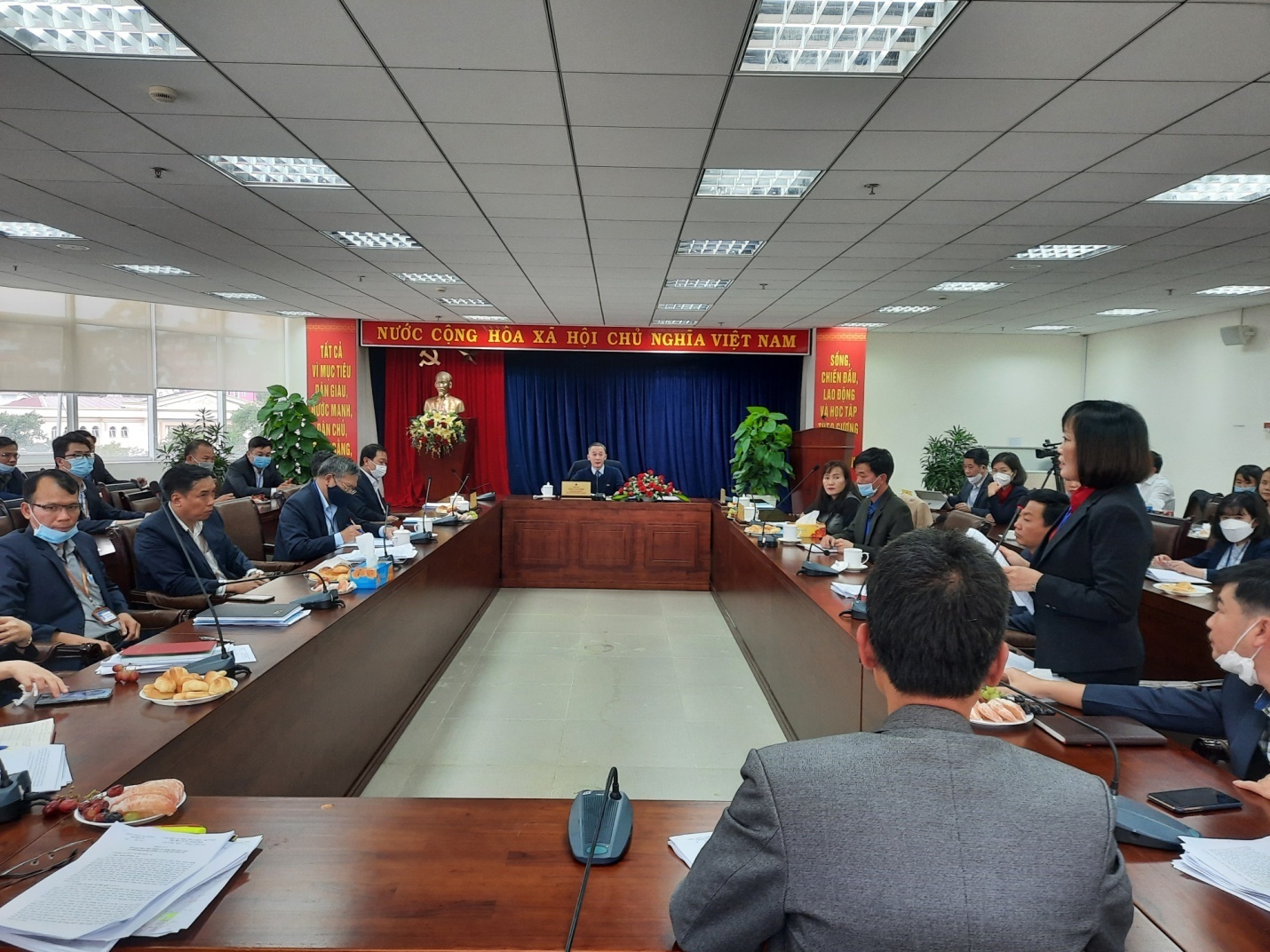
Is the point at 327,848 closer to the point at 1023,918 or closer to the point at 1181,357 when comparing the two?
the point at 1023,918

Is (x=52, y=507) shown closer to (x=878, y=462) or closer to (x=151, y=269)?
(x=878, y=462)

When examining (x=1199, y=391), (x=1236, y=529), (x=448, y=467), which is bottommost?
(x=448, y=467)

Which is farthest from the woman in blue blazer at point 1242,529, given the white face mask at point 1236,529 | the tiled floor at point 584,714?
the tiled floor at point 584,714

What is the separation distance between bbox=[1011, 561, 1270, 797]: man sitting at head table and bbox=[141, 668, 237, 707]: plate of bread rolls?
192 cm

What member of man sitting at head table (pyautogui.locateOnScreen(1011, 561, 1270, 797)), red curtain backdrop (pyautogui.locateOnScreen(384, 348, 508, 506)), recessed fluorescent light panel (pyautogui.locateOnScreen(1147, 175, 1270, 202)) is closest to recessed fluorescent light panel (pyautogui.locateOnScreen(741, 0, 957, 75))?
man sitting at head table (pyautogui.locateOnScreen(1011, 561, 1270, 797))

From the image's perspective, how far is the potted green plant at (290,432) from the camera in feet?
24.4

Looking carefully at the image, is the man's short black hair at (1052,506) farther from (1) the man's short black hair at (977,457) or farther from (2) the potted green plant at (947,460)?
(2) the potted green plant at (947,460)

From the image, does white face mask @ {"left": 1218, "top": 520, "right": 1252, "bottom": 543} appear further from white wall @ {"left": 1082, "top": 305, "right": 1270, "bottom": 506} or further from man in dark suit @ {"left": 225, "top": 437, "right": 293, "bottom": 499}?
man in dark suit @ {"left": 225, "top": 437, "right": 293, "bottom": 499}

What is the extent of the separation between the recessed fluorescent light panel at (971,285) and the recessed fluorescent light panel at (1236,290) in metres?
1.85

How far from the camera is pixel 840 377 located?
9180 millimetres

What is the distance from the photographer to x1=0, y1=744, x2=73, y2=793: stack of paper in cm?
130

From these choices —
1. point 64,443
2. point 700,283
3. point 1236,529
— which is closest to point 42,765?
point 1236,529

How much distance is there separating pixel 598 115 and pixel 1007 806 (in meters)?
2.82

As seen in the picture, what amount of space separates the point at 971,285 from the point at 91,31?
244 inches
